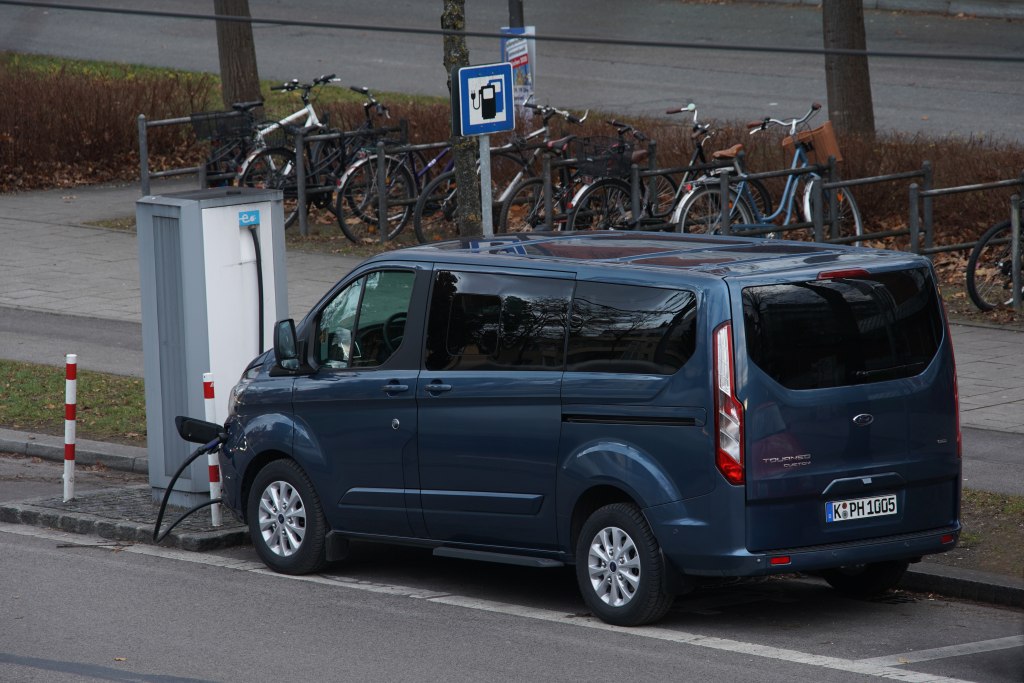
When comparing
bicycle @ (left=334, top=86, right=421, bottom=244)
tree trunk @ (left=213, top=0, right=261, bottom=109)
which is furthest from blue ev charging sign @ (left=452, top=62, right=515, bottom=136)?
tree trunk @ (left=213, top=0, right=261, bottom=109)

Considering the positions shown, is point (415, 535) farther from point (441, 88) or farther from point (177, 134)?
point (441, 88)

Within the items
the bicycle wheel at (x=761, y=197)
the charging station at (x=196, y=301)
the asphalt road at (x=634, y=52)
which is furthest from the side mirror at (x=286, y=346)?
the asphalt road at (x=634, y=52)

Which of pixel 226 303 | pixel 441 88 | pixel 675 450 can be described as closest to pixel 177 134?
pixel 441 88

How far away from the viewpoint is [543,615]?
8.41 metres

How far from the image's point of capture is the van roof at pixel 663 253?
26.2 ft

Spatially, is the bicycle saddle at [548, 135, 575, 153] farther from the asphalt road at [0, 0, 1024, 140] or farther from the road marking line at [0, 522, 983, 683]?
the road marking line at [0, 522, 983, 683]

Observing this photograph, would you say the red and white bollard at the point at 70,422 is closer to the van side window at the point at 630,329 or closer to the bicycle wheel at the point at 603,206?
the van side window at the point at 630,329

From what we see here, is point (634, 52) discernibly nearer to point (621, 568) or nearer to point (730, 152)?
point (730, 152)

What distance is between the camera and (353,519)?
9.10 meters

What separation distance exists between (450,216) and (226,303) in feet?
29.9

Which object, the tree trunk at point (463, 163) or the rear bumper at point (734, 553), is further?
the tree trunk at point (463, 163)

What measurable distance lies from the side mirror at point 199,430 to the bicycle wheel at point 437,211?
9174mm

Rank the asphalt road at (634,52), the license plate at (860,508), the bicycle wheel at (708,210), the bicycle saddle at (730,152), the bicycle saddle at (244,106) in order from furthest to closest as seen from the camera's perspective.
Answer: the asphalt road at (634,52) < the bicycle saddle at (244,106) < the bicycle saddle at (730,152) < the bicycle wheel at (708,210) < the license plate at (860,508)

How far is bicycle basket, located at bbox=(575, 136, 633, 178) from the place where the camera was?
713 inches
